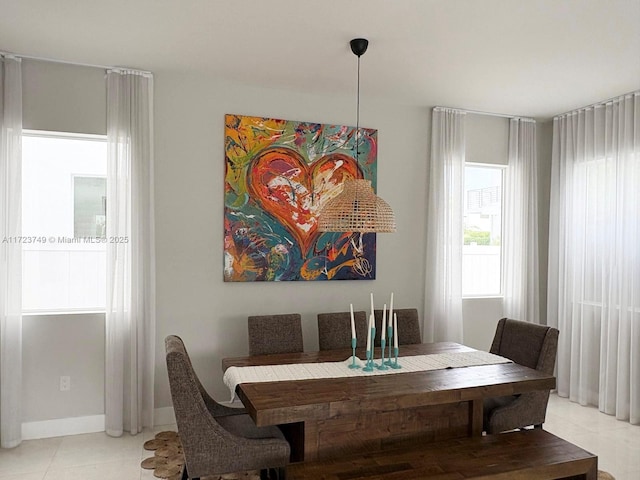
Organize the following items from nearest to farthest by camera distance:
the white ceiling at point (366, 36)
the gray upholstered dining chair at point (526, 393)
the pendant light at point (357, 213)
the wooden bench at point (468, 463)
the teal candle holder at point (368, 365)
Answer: the wooden bench at point (468, 463) < the white ceiling at point (366, 36) < the pendant light at point (357, 213) < the teal candle holder at point (368, 365) < the gray upholstered dining chair at point (526, 393)

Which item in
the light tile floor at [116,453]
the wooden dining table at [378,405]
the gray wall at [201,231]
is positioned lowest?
the light tile floor at [116,453]

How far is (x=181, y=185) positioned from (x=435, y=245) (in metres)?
2.41

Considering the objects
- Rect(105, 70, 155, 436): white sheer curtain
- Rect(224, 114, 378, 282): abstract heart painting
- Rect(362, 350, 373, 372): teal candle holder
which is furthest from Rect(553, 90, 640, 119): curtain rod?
Rect(105, 70, 155, 436): white sheer curtain

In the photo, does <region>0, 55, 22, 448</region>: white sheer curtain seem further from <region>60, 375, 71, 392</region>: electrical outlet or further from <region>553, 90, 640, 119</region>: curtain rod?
<region>553, 90, 640, 119</region>: curtain rod

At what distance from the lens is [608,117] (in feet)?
14.6

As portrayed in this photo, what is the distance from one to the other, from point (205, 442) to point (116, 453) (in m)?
1.42

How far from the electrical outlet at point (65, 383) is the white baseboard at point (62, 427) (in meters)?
0.22

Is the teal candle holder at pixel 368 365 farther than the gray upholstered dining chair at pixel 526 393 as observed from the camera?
No

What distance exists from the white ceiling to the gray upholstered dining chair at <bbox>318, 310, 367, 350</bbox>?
6.38 feet

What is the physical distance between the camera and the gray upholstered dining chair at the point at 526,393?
3123mm

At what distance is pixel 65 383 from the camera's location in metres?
3.73

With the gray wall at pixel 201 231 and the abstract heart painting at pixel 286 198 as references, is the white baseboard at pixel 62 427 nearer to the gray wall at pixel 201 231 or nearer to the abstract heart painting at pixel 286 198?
the gray wall at pixel 201 231

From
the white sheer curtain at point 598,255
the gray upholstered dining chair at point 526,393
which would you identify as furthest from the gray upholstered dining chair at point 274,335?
the white sheer curtain at point 598,255

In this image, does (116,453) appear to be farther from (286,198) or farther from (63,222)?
(286,198)
